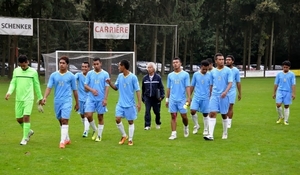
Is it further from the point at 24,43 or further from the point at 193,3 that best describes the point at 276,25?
the point at 24,43

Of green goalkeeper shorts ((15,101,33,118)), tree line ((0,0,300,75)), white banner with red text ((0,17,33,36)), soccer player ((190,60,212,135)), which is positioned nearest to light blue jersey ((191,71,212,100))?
soccer player ((190,60,212,135))

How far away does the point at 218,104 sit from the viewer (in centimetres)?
1083

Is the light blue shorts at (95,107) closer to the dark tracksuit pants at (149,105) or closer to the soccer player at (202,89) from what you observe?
the soccer player at (202,89)

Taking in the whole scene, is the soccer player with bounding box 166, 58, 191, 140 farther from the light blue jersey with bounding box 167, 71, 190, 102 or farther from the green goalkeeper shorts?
the green goalkeeper shorts

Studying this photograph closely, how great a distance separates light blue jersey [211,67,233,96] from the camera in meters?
10.8

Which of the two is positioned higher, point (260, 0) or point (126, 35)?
point (260, 0)

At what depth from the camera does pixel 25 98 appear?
9859 mm

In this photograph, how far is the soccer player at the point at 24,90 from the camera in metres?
9.85

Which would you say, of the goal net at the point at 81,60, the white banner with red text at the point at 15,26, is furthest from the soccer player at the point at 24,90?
the white banner with red text at the point at 15,26

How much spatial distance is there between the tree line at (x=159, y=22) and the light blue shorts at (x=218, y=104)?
2581cm

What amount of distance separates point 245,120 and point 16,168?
8932 millimetres

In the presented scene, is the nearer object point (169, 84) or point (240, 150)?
point (240, 150)

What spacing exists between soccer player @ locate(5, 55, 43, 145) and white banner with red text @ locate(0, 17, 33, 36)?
2030cm

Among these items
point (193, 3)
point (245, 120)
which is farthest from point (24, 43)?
point (245, 120)
